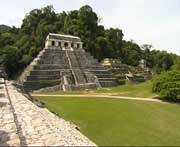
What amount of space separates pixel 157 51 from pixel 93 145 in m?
72.5

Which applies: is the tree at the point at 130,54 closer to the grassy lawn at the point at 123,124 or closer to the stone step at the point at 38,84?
the stone step at the point at 38,84

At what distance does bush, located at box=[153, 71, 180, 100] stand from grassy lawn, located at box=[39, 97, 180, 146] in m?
3.79

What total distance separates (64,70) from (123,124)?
2701 cm

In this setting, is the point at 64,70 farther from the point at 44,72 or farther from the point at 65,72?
the point at 44,72

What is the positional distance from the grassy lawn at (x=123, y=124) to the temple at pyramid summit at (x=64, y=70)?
51.6 ft

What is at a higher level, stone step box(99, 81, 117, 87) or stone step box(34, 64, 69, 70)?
stone step box(34, 64, 69, 70)

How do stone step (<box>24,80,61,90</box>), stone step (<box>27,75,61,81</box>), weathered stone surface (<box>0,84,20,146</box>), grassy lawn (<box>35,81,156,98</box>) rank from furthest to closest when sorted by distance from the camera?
stone step (<box>27,75,61,81</box>), stone step (<box>24,80,61,90</box>), grassy lawn (<box>35,81,156,98</box>), weathered stone surface (<box>0,84,20,146</box>)

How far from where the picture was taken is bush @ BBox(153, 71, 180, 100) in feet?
92.1

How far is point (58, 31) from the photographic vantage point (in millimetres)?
56469

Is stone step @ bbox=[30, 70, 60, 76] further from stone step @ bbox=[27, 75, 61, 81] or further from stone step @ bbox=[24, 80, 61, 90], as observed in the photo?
stone step @ bbox=[24, 80, 61, 90]

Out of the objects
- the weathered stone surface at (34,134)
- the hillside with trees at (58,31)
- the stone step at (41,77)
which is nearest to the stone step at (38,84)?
the stone step at (41,77)

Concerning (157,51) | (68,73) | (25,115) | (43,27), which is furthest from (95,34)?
(25,115)

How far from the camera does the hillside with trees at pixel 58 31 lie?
147ft

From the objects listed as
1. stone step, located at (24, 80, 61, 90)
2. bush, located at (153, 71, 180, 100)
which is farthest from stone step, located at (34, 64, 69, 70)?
bush, located at (153, 71, 180, 100)
